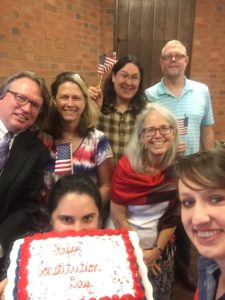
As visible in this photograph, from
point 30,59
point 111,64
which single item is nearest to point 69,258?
point 111,64

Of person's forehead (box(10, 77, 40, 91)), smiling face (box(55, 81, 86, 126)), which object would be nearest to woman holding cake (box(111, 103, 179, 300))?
smiling face (box(55, 81, 86, 126))

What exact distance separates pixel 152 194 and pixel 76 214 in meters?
0.51

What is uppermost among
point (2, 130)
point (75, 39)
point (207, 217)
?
point (75, 39)

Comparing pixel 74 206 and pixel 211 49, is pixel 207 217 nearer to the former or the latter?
pixel 74 206

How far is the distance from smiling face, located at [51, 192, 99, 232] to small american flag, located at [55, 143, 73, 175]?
356 mm

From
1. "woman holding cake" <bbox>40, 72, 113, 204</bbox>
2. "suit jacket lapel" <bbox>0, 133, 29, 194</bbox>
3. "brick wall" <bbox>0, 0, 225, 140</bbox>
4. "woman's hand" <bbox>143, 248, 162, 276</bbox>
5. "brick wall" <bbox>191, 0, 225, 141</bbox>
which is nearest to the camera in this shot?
"suit jacket lapel" <bbox>0, 133, 29, 194</bbox>

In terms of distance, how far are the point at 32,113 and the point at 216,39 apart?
3.17 m

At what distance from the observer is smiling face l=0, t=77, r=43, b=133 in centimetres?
166

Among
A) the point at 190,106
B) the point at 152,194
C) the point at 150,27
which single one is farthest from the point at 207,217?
the point at 150,27

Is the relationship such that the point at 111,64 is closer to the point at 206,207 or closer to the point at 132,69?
the point at 132,69

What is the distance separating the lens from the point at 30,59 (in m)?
2.98

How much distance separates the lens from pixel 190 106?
2.48 meters

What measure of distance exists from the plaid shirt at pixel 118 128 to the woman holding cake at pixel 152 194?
413 millimetres

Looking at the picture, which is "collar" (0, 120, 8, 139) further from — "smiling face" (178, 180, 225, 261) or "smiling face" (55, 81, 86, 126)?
"smiling face" (178, 180, 225, 261)
